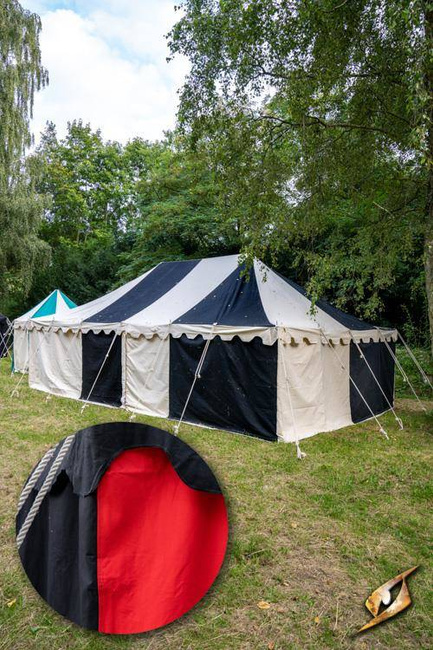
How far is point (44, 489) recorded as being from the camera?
5.17 ft

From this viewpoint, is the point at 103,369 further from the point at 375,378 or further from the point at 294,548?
the point at 294,548

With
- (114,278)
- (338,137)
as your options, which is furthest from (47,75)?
(338,137)

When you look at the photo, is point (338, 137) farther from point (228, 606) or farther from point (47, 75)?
point (47, 75)

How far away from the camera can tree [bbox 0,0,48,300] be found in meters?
11.9

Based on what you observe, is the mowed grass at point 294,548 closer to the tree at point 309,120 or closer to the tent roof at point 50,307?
the tree at point 309,120

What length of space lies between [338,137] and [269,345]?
3183 mm

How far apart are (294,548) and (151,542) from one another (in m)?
1.40

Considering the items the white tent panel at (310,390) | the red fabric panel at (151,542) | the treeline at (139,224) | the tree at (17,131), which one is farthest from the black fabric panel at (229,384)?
the tree at (17,131)

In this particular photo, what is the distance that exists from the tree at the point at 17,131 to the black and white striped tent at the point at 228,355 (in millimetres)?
7675

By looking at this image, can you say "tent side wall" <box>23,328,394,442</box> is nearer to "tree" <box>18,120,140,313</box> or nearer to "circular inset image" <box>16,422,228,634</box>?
"circular inset image" <box>16,422,228,634</box>

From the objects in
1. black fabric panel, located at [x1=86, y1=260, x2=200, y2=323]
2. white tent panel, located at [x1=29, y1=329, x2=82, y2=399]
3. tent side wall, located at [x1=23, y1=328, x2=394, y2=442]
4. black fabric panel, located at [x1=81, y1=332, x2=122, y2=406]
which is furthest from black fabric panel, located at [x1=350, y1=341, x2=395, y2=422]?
white tent panel, located at [x1=29, y1=329, x2=82, y2=399]

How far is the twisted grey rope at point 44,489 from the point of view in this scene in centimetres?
154

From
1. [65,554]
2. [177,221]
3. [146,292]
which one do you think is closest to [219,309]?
[146,292]

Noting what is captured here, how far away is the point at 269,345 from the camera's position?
192 inches
